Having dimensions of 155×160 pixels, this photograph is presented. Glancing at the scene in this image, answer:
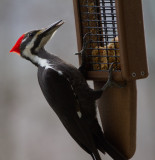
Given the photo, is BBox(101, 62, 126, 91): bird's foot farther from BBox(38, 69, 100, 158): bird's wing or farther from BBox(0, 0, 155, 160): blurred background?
BBox(0, 0, 155, 160): blurred background

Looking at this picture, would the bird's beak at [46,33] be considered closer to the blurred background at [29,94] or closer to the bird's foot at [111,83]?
the bird's foot at [111,83]

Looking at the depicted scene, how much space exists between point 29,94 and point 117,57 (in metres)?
2.17

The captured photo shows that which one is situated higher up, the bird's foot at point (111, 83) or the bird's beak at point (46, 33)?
the bird's beak at point (46, 33)

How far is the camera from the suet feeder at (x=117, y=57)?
86.0 inches

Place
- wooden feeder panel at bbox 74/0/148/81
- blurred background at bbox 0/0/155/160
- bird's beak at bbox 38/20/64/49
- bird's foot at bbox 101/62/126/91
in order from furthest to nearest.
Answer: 1. blurred background at bbox 0/0/155/160
2. bird's beak at bbox 38/20/64/49
3. bird's foot at bbox 101/62/126/91
4. wooden feeder panel at bbox 74/0/148/81

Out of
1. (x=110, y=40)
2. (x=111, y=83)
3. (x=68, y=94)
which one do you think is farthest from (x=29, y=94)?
(x=111, y=83)

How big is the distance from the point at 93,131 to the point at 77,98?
0.20 metres

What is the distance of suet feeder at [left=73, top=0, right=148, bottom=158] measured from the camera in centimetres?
218

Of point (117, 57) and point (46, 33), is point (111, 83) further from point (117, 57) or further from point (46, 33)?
point (46, 33)

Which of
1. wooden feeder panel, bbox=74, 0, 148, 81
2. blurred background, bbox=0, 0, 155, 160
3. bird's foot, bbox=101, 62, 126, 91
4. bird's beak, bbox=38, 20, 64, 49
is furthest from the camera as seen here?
blurred background, bbox=0, 0, 155, 160

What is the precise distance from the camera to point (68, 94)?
241cm

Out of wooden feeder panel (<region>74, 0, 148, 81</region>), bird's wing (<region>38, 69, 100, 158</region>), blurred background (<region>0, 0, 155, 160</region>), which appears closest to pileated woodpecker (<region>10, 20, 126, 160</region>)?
bird's wing (<region>38, 69, 100, 158</region>)

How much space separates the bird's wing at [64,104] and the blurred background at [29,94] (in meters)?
1.68

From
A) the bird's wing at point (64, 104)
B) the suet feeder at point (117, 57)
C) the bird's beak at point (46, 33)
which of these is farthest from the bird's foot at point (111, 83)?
the bird's beak at point (46, 33)
